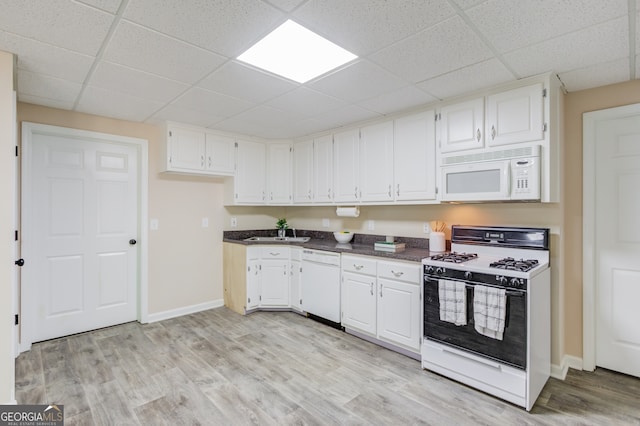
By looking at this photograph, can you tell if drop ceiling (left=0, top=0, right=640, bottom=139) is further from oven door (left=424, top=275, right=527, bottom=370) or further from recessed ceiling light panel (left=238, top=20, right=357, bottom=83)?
oven door (left=424, top=275, right=527, bottom=370)

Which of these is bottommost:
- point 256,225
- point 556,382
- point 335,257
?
point 556,382

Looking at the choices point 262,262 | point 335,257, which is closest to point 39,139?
point 262,262

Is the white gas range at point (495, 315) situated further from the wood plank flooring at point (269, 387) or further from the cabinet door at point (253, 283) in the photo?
the cabinet door at point (253, 283)

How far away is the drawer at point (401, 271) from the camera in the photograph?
2.78m

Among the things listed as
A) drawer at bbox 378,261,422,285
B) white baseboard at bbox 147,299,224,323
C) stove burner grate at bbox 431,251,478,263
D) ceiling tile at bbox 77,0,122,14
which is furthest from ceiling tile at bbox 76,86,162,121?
stove burner grate at bbox 431,251,478,263

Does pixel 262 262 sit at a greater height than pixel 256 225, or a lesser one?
lesser

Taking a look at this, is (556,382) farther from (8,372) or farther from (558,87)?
(8,372)

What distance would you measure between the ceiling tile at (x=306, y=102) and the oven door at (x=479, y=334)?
69.8 inches

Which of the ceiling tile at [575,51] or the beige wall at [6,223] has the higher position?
the ceiling tile at [575,51]

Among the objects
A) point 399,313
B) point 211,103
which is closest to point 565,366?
point 399,313

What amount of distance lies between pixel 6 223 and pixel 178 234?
79.3 inches

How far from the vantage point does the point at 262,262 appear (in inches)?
160

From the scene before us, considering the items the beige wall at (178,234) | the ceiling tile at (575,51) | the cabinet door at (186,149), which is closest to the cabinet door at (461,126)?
the ceiling tile at (575,51)

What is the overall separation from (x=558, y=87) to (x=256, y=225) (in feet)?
12.5
